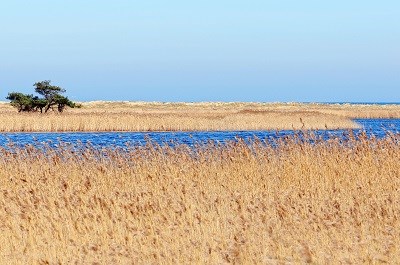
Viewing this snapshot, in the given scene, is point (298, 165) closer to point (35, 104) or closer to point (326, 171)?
point (326, 171)

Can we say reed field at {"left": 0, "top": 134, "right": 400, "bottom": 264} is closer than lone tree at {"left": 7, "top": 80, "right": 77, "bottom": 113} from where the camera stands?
Yes

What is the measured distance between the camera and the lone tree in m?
53.4

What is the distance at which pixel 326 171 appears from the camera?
435 inches

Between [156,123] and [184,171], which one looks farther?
[156,123]

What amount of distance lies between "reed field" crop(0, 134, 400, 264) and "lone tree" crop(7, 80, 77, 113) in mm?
42640

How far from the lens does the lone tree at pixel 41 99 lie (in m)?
53.4

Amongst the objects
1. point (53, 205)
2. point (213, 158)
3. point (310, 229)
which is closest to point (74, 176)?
point (213, 158)

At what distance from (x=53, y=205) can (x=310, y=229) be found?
2725 millimetres

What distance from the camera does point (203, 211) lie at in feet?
24.8

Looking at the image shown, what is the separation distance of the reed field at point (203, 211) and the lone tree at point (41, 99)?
42.6 m

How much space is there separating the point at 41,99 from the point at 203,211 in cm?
4793

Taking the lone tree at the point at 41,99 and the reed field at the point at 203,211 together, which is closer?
the reed field at the point at 203,211

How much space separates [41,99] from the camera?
177 feet

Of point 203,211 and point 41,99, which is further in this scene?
point 41,99
